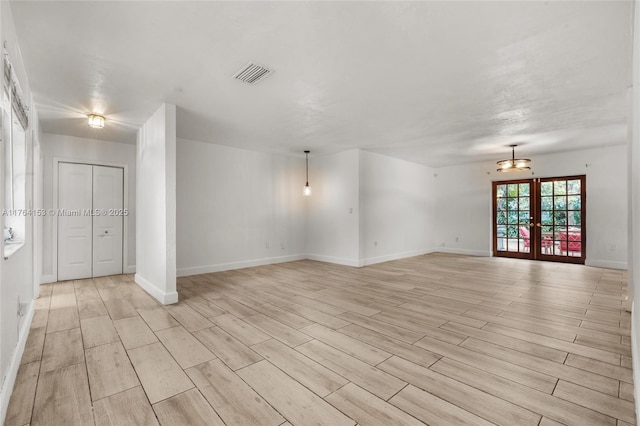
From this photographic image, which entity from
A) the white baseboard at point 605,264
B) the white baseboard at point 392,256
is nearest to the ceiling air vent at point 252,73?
the white baseboard at point 392,256

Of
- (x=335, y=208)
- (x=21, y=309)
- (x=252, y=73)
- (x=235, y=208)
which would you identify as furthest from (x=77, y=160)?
(x=335, y=208)

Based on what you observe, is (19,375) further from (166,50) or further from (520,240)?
(520,240)

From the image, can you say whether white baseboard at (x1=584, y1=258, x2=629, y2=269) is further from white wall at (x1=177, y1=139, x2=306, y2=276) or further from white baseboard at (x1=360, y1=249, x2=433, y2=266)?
white wall at (x1=177, y1=139, x2=306, y2=276)

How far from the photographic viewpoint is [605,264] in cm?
645

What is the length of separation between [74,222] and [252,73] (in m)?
4.86

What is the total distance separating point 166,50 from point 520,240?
8.82m

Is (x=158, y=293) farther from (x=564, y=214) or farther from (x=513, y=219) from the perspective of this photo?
(x=564, y=214)

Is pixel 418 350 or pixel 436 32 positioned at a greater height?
pixel 436 32

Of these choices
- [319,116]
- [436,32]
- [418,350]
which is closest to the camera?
[436,32]

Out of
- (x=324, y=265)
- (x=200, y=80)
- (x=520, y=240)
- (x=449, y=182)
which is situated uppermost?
(x=200, y=80)

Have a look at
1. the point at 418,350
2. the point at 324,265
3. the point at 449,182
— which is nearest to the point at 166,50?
the point at 418,350

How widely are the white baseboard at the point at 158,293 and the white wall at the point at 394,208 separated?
3.97m

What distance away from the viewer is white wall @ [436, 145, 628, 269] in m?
6.35

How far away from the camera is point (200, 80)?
3205mm
